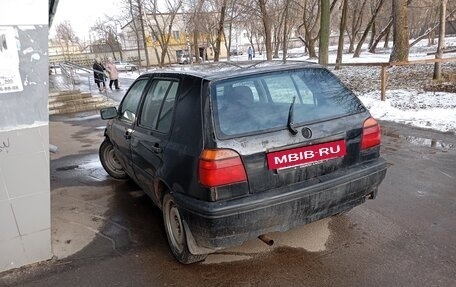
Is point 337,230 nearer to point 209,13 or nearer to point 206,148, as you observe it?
point 206,148

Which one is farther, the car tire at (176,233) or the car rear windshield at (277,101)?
the car tire at (176,233)

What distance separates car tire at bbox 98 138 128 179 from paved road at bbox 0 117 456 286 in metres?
0.67

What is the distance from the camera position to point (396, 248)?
3.25 m

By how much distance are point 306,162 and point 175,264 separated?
1.38m

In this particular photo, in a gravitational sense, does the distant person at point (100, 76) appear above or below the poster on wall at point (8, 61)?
below

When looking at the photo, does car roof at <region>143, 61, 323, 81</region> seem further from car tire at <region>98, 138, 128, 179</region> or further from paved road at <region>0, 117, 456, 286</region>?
car tire at <region>98, 138, 128, 179</region>

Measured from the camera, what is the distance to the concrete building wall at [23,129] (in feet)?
9.62

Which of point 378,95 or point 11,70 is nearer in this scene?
point 11,70

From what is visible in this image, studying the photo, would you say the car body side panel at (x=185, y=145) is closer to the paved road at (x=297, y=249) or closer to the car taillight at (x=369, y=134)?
the paved road at (x=297, y=249)

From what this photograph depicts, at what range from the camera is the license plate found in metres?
2.81

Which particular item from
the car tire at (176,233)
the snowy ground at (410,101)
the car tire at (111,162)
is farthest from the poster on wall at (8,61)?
the snowy ground at (410,101)

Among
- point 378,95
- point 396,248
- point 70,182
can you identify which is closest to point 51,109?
point 70,182

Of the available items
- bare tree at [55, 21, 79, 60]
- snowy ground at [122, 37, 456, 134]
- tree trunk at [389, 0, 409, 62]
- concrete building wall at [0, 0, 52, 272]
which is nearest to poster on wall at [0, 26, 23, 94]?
concrete building wall at [0, 0, 52, 272]

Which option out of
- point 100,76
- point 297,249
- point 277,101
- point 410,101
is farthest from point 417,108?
point 100,76
